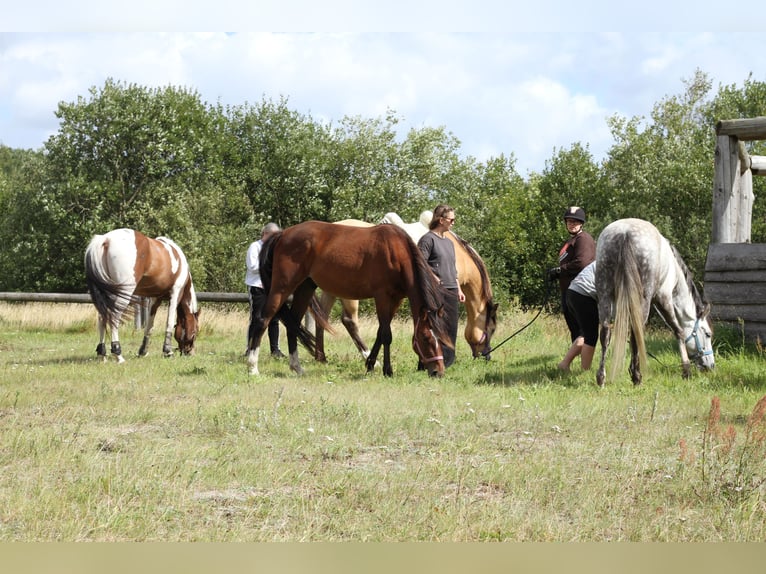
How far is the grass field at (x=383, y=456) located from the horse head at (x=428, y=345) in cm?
17

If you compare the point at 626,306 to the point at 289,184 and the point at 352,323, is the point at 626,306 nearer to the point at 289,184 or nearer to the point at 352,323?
the point at 352,323

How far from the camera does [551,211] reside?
43.4m

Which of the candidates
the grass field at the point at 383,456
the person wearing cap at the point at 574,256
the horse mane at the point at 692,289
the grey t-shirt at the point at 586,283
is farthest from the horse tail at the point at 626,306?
the person wearing cap at the point at 574,256

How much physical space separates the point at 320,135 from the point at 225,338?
1171 inches

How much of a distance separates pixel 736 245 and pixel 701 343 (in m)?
2.61

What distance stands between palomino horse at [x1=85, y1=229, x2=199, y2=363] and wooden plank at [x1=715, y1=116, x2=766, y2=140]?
26.3 ft

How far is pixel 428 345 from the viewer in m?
9.07

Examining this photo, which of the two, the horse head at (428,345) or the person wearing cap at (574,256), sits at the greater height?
the person wearing cap at (574,256)

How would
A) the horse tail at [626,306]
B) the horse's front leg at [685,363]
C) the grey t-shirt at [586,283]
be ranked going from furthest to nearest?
the grey t-shirt at [586,283] → the horse's front leg at [685,363] → the horse tail at [626,306]

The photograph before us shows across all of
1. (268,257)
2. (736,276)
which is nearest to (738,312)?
(736,276)

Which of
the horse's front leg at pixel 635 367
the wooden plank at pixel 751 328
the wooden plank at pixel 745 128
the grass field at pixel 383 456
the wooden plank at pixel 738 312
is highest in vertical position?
the wooden plank at pixel 745 128

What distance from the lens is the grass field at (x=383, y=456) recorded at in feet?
12.5

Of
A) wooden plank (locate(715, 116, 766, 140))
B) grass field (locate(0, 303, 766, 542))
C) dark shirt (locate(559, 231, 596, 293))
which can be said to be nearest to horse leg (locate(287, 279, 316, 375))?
grass field (locate(0, 303, 766, 542))

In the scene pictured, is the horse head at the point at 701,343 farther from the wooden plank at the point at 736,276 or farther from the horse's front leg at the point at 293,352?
the horse's front leg at the point at 293,352
